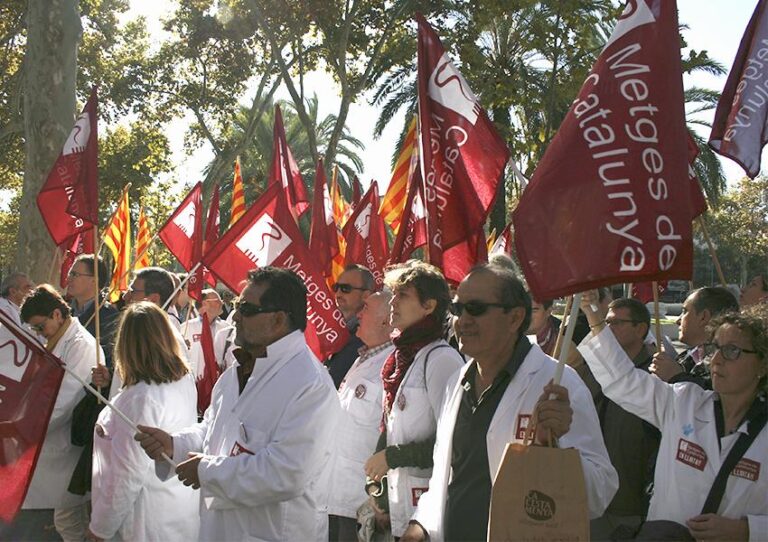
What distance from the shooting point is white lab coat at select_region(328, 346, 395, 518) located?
4.96m

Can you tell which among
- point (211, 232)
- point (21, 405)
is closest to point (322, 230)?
point (211, 232)

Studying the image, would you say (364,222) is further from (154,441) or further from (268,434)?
(268,434)

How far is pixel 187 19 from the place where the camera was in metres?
21.1

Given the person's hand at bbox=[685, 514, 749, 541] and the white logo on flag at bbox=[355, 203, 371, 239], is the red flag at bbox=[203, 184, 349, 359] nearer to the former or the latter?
the white logo on flag at bbox=[355, 203, 371, 239]

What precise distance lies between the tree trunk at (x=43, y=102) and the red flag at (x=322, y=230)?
512 cm

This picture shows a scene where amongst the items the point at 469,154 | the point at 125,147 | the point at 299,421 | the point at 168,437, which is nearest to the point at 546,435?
the point at 299,421

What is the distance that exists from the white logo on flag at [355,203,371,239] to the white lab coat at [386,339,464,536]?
6256mm

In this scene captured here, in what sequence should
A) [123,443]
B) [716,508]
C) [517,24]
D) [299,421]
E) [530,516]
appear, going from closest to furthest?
1. [530,516]
2. [716,508]
3. [299,421]
4. [123,443]
5. [517,24]

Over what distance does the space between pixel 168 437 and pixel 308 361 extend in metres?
0.82

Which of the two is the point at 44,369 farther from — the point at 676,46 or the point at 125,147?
the point at 125,147

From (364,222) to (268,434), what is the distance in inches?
268

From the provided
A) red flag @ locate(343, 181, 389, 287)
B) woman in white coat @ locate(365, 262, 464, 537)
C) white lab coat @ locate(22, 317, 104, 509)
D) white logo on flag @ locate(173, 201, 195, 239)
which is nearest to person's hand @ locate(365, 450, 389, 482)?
woman in white coat @ locate(365, 262, 464, 537)

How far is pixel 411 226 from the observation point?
22.2 ft

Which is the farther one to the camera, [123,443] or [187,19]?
[187,19]
